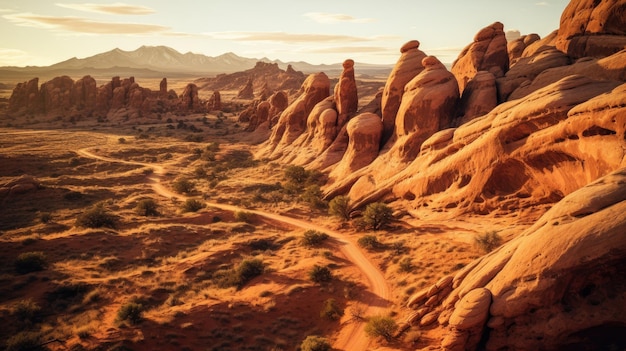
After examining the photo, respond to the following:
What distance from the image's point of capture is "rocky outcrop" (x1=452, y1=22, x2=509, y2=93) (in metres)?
32.7

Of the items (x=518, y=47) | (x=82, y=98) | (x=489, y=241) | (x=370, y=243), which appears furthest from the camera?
(x=82, y=98)

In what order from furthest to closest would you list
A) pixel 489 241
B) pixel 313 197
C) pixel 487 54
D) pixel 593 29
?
pixel 487 54
pixel 313 197
pixel 593 29
pixel 489 241

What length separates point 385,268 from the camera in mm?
19781

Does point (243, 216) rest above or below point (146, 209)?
below

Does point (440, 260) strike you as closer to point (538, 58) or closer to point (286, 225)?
point (286, 225)

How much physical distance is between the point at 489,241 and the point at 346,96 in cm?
2777

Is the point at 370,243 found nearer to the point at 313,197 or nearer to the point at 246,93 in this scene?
the point at 313,197

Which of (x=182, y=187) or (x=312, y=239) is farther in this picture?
(x=182, y=187)

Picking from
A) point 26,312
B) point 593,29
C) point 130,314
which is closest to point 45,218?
point 26,312

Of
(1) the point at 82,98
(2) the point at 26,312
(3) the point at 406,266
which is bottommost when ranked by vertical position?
(2) the point at 26,312

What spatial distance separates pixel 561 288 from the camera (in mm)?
10719

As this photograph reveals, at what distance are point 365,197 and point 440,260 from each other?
1096 cm

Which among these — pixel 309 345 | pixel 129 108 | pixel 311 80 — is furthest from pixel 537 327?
pixel 129 108

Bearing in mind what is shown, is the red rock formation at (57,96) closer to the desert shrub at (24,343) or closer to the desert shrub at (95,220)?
the desert shrub at (95,220)
